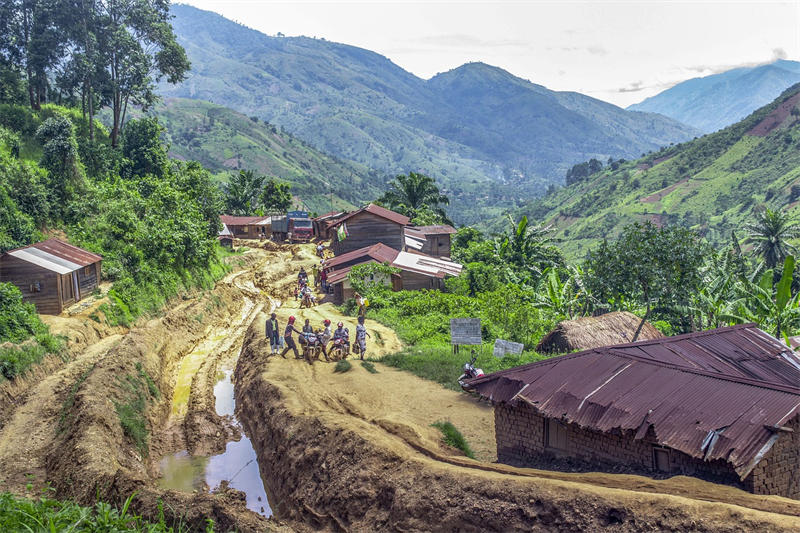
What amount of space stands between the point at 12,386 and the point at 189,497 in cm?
1238

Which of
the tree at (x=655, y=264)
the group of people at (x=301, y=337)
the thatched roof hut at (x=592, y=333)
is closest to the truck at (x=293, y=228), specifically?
the group of people at (x=301, y=337)

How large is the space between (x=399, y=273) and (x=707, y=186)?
305 feet

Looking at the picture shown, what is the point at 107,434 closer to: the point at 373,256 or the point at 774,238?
the point at 373,256

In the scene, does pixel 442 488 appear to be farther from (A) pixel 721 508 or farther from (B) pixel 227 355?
(B) pixel 227 355

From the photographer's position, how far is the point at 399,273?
39.3 metres

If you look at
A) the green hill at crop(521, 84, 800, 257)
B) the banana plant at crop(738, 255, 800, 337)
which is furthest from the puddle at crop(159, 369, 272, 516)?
the green hill at crop(521, 84, 800, 257)

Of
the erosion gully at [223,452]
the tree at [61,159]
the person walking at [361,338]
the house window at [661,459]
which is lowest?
the erosion gully at [223,452]

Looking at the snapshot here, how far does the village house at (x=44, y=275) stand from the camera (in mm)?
28656

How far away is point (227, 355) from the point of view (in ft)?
102

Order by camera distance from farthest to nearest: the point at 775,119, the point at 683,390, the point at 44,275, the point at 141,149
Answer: the point at 775,119, the point at 141,149, the point at 44,275, the point at 683,390

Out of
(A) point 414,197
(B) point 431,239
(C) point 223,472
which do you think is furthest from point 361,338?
(A) point 414,197

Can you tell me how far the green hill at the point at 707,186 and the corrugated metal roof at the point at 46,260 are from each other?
3317 inches

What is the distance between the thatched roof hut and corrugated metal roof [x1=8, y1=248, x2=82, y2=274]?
69.9 feet

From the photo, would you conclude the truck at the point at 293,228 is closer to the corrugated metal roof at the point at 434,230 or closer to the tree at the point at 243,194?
the tree at the point at 243,194
